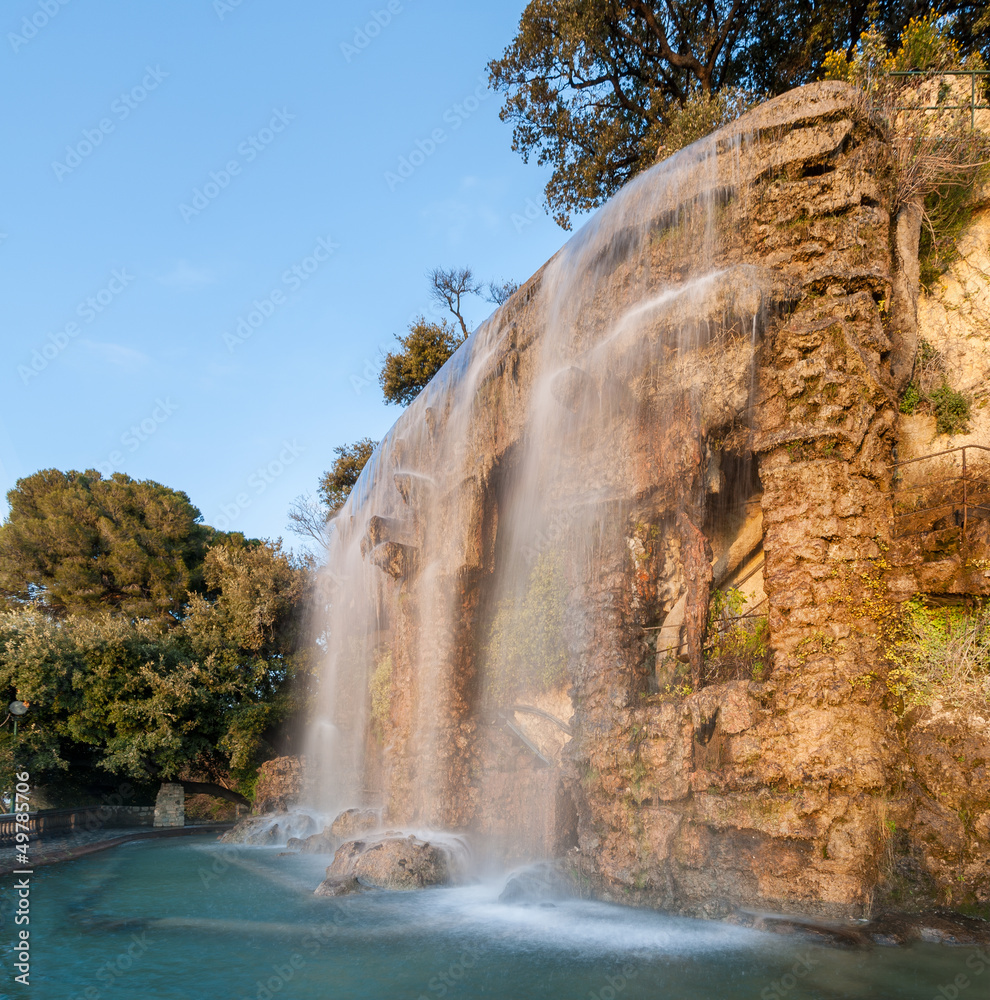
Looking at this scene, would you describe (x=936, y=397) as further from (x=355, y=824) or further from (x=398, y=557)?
(x=355, y=824)

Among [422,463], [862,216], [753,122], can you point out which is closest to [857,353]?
[862,216]

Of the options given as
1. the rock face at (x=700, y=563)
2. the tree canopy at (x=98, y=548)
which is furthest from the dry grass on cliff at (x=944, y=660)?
the tree canopy at (x=98, y=548)

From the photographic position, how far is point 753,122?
9148 millimetres

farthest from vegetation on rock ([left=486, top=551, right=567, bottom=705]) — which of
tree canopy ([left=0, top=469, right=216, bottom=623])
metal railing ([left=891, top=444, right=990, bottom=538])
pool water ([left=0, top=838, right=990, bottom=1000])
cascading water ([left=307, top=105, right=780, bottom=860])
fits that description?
tree canopy ([left=0, top=469, right=216, bottom=623])

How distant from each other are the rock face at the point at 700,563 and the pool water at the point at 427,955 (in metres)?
0.94

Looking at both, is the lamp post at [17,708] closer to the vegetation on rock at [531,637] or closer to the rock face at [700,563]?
the rock face at [700,563]

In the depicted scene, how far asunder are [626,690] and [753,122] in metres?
7.21

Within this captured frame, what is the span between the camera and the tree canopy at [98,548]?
966 inches

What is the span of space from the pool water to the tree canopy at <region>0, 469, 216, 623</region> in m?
17.0

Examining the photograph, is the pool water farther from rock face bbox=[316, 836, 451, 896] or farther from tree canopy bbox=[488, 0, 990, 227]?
tree canopy bbox=[488, 0, 990, 227]

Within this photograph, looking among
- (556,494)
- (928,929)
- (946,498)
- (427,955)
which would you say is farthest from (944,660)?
(556,494)

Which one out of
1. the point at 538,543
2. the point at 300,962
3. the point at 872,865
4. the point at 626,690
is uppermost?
the point at 538,543

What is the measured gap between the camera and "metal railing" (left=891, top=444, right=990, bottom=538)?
27.5ft

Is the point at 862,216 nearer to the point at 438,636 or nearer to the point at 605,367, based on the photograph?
the point at 605,367
